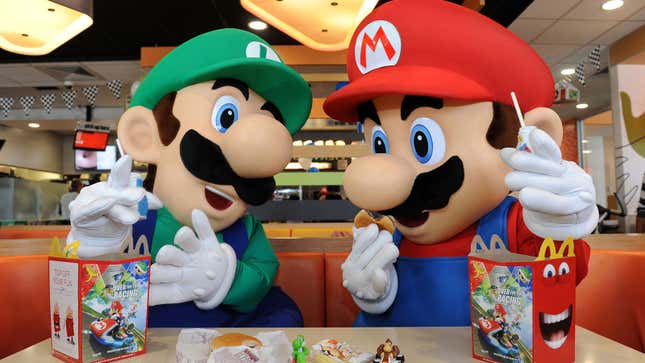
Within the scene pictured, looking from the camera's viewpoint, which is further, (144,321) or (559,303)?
(144,321)

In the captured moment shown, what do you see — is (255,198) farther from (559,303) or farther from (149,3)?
(149,3)

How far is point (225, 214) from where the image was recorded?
61.0 inches

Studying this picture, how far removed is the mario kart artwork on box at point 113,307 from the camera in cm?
93

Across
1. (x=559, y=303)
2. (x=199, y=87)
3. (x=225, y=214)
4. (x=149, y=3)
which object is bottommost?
(x=559, y=303)

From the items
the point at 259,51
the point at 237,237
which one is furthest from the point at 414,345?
the point at 259,51

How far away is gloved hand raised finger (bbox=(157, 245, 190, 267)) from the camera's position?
1.15 metres

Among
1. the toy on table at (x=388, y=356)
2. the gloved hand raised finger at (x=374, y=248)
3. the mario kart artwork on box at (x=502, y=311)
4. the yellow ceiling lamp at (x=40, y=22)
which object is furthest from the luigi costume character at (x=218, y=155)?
the yellow ceiling lamp at (x=40, y=22)

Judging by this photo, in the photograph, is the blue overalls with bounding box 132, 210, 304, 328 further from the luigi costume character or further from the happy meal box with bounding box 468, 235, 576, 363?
the happy meal box with bounding box 468, 235, 576, 363

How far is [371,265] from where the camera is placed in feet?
4.24

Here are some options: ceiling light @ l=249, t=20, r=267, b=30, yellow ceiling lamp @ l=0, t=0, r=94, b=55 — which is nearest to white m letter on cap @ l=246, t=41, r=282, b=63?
yellow ceiling lamp @ l=0, t=0, r=94, b=55

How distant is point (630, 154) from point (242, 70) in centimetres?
629

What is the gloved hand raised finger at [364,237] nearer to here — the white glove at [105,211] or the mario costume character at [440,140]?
the mario costume character at [440,140]

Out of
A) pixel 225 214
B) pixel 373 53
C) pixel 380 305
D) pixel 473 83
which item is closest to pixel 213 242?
pixel 225 214

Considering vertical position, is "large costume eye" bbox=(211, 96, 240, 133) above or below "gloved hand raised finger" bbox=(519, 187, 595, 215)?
above
